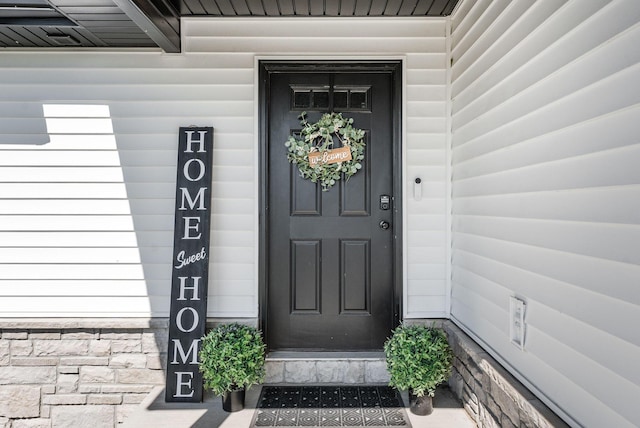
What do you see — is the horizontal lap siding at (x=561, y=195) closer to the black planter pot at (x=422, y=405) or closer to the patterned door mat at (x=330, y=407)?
the black planter pot at (x=422, y=405)

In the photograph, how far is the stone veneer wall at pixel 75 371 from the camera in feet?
9.52

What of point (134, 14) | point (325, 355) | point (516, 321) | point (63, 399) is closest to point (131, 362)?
point (63, 399)

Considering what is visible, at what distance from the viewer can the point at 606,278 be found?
4.42 ft

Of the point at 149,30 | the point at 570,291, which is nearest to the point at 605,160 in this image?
the point at 570,291

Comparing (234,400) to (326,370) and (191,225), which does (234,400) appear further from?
(191,225)

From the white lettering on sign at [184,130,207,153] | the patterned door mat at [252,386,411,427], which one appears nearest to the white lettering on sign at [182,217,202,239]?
the white lettering on sign at [184,130,207,153]

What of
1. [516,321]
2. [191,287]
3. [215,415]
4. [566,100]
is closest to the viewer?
[566,100]

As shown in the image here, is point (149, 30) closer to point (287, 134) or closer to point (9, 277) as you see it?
point (287, 134)

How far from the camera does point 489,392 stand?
Answer: 214cm

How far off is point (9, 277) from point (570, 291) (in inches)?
134

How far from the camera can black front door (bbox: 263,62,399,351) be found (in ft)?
9.87

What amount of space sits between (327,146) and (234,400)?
→ 1757mm

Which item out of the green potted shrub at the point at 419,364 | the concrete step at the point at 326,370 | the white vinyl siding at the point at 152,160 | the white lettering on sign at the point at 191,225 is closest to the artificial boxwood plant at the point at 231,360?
the concrete step at the point at 326,370

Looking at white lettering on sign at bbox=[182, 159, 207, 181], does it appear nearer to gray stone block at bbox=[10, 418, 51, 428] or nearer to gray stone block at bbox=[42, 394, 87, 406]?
gray stone block at bbox=[42, 394, 87, 406]
